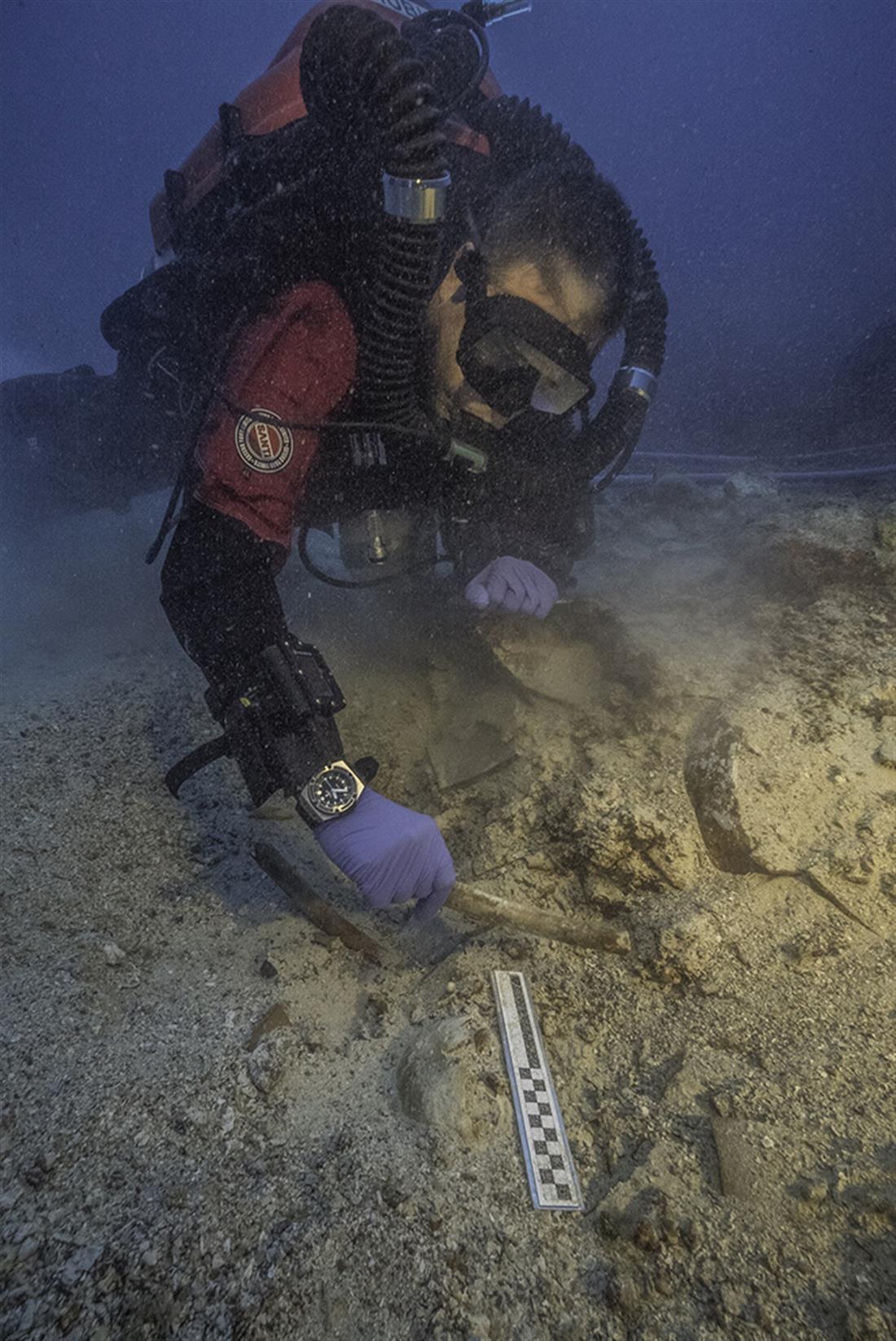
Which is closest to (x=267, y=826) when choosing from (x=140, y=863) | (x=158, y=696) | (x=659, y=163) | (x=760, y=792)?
(x=140, y=863)

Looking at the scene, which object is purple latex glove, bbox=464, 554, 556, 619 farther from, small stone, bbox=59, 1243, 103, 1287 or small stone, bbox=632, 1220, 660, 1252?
small stone, bbox=59, 1243, 103, 1287

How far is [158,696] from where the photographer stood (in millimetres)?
3303

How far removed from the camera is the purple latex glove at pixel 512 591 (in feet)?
9.62

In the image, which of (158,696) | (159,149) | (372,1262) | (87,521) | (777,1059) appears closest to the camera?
(372,1262)

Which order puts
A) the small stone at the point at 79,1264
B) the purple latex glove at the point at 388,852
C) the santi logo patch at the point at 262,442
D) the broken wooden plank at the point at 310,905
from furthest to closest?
the santi logo patch at the point at 262,442 → the broken wooden plank at the point at 310,905 → the purple latex glove at the point at 388,852 → the small stone at the point at 79,1264

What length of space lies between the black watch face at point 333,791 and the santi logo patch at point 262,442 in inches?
46.4

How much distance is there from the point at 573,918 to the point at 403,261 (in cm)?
230

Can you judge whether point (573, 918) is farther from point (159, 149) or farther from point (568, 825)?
point (159, 149)

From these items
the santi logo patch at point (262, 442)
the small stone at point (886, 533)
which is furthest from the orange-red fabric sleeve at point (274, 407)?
the small stone at point (886, 533)

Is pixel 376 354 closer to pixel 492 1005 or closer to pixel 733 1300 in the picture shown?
pixel 492 1005

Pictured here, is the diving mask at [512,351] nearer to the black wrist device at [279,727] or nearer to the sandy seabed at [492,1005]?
the sandy seabed at [492,1005]

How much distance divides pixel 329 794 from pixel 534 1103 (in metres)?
1.00

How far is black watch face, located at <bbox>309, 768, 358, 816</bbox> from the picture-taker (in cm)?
194

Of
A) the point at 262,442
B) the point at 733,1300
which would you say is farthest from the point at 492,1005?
the point at 262,442
